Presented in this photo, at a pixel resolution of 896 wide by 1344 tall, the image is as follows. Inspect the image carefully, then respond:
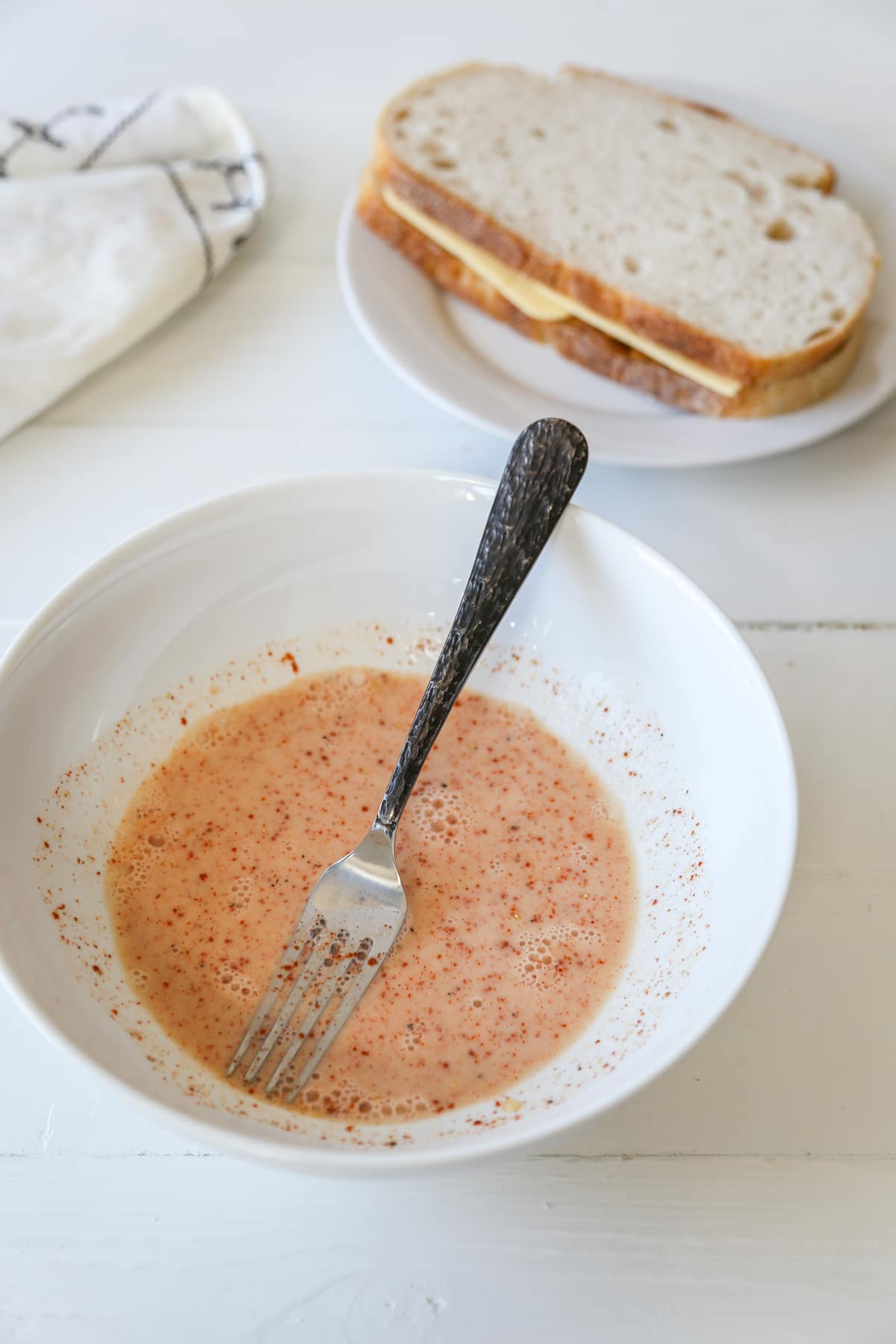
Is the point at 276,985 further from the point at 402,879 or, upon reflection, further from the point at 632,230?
the point at 632,230

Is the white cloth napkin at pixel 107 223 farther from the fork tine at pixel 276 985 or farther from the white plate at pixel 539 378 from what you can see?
the fork tine at pixel 276 985

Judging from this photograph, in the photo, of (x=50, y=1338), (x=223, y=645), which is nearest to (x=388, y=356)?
(x=223, y=645)

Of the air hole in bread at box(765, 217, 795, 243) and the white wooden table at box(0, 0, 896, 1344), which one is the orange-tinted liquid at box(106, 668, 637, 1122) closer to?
the white wooden table at box(0, 0, 896, 1344)

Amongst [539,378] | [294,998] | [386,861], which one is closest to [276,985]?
[294,998]

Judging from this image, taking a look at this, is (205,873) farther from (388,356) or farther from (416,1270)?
(388,356)

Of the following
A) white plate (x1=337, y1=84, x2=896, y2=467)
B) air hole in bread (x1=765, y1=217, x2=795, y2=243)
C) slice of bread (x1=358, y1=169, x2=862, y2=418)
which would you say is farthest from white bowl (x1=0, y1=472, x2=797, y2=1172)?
air hole in bread (x1=765, y1=217, x2=795, y2=243)

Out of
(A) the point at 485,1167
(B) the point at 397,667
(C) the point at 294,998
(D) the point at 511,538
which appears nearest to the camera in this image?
(A) the point at 485,1167

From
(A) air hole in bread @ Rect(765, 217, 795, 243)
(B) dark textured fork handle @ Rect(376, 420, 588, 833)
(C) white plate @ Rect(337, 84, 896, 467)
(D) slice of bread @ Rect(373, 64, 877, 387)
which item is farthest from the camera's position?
(A) air hole in bread @ Rect(765, 217, 795, 243)
